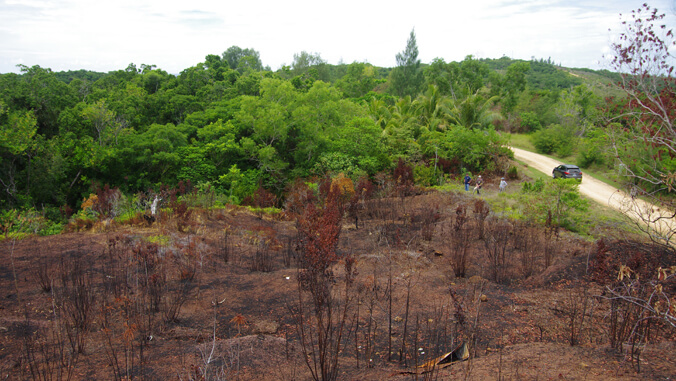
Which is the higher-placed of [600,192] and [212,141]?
[212,141]

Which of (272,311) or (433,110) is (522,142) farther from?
(272,311)

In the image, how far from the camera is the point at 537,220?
12547 millimetres

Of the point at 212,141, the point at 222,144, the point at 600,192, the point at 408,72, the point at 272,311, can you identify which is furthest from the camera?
the point at 408,72

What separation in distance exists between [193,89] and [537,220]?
25838mm

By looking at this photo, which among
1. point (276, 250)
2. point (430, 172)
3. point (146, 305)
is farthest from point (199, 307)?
point (430, 172)

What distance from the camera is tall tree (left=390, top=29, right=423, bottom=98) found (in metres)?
44.8

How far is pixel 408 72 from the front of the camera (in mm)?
45062

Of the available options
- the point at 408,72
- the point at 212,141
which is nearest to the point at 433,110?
the point at 212,141

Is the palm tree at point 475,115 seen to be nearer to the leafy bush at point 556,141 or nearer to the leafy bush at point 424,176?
the leafy bush at point 556,141

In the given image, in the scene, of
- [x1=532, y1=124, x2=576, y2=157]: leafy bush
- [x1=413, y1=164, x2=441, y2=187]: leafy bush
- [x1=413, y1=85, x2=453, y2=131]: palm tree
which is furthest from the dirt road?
[x1=413, y1=164, x2=441, y2=187]: leafy bush

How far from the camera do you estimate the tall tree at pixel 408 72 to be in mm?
44781

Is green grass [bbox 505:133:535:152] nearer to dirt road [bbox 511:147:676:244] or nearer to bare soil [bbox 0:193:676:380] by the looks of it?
dirt road [bbox 511:147:676:244]

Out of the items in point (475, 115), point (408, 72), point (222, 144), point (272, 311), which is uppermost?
point (408, 72)

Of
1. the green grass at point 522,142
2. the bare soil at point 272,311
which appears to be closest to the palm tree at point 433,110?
the green grass at point 522,142
